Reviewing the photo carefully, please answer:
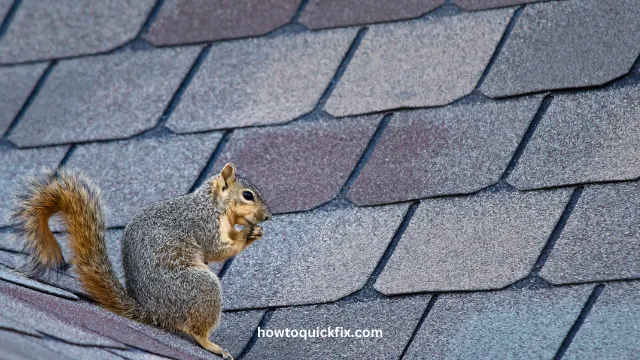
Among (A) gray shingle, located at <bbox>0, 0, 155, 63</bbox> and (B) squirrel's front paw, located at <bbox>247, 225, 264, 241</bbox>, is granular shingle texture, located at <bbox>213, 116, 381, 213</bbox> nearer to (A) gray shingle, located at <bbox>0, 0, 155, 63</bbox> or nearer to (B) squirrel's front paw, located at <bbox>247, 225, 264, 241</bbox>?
(B) squirrel's front paw, located at <bbox>247, 225, 264, 241</bbox>

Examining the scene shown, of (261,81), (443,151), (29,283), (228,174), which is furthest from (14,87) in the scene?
(443,151)

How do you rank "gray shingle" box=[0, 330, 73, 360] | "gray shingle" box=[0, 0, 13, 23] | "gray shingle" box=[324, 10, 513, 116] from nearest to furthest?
"gray shingle" box=[0, 330, 73, 360] → "gray shingle" box=[324, 10, 513, 116] → "gray shingle" box=[0, 0, 13, 23]

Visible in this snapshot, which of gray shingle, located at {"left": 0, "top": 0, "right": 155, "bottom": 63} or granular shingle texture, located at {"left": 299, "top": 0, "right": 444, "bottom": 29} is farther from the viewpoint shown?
gray shingle, located at {"left": 0, "top": 0, "right": 155, "bottom": 63}

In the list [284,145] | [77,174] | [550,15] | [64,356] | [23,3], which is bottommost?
[64,356]

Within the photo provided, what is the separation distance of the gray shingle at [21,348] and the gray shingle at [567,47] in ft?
4.20

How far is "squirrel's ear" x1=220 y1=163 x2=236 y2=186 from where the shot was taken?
2502 millimetres

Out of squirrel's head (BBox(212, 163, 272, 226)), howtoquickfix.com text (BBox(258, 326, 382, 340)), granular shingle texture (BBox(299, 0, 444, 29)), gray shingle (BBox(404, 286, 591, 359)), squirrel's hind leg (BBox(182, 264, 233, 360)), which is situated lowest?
squirrel's hind leg (BBox(182, 264, 233, 360))

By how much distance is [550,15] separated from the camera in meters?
2.63

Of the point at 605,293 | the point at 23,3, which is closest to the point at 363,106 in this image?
the point at 605,293

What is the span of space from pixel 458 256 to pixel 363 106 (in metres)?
0.48

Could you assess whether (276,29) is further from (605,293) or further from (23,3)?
(605,293)

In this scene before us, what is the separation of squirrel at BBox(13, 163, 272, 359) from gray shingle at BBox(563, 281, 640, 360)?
709 millimetres

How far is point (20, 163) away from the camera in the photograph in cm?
285

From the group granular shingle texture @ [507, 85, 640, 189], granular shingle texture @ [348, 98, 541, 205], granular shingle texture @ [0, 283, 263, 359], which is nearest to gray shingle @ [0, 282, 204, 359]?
granular shingle texture @ [0, 283, 263, 359]
